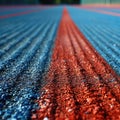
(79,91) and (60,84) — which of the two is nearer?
(79,91)

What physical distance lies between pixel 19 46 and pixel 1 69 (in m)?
1.78

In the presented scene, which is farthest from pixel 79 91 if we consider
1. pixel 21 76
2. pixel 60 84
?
pixel 21 76

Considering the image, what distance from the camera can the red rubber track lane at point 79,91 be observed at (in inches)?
80.9

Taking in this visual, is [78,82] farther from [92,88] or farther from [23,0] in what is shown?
[23,0]

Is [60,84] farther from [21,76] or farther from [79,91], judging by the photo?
[21,76]

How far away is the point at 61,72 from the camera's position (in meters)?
3.22

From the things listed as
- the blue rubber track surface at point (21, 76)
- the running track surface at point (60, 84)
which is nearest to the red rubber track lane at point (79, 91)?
the running track surface at point (60, 84)

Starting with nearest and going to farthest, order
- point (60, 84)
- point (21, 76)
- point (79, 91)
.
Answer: point (79, 91), point (60, 84), point (21, 76)

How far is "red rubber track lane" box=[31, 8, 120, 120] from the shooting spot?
2055 mm

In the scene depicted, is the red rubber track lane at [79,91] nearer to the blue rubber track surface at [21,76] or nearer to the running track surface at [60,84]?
the running track surface at [60,84]

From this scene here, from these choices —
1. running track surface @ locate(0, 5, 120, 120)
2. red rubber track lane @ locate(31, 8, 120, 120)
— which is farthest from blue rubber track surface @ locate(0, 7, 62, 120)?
red rubber track lane @ locate(31, 8, 120, 120)

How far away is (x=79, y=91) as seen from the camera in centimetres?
256

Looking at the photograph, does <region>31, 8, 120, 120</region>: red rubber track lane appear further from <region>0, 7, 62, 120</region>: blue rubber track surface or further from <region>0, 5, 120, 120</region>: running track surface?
<region>0, 7, 62, 120</region>: blue rubber track surface

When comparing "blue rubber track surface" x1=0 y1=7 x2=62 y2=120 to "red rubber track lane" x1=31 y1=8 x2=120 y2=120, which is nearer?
"red rubber track lane" x1=31 y1=8 x2=120 y2=120
